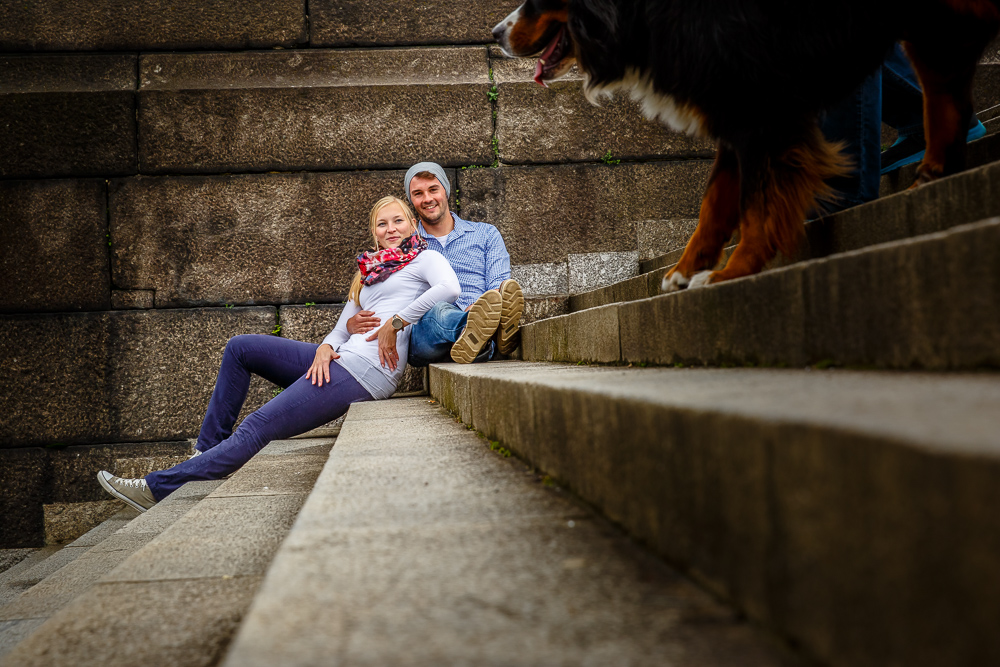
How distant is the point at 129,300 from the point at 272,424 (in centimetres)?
209

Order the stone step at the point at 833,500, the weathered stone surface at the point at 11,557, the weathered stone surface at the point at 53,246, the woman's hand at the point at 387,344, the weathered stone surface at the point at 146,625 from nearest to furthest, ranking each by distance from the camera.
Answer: the stone step at the point at 833,500 < the weathered stone surface at the point at 146,625 < the woman's hand at the point at 387,344 < the weathered stone surface at the point at 11,557 < the weathered stone surface at the point at 53,246

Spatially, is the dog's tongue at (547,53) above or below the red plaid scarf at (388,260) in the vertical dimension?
above

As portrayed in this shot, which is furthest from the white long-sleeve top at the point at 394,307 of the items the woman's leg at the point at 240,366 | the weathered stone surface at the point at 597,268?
the weathered stone surface at the point at 597,268

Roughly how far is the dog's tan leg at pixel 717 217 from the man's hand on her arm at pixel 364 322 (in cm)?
240

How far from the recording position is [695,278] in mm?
2436

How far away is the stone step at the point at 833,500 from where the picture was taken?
554mm

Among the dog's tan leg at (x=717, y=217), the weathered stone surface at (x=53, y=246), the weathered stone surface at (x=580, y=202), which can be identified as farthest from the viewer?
the weathered stone surface at (x=580, y=202)

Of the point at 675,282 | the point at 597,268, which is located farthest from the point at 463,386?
the point at 597,268

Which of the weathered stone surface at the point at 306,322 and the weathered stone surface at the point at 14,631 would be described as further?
the weathered stone surface at the point at 306,322

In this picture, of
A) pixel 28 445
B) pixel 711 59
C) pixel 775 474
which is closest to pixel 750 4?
pixel 711 59

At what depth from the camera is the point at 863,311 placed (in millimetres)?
1260

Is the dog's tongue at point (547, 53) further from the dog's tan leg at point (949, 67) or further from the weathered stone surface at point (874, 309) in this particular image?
the weathered stone surface at point (874, 309)

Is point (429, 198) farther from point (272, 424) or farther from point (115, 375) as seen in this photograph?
point (115, 375)

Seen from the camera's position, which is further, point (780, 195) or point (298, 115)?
point (298, 115)
